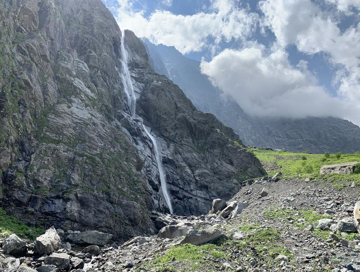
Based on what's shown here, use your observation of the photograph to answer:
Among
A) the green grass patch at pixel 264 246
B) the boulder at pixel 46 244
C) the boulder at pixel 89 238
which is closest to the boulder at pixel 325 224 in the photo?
the green grass patch at pixel 264 246

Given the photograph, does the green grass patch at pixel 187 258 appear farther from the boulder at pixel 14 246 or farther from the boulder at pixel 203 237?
the boulder at pixel 14 246

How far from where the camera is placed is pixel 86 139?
43.0 metres

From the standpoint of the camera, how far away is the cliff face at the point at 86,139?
1244 inches

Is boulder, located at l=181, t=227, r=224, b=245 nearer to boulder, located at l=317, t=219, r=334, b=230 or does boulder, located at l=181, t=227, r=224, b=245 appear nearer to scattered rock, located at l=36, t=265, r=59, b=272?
boulder, located at l=317, t=219, r=334, b=230

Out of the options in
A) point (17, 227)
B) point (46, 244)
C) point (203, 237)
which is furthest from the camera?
point (17, 227)

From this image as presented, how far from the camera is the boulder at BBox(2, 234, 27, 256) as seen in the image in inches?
661

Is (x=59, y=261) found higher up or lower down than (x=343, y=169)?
lower down

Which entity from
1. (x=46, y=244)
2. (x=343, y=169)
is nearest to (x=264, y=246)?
(x=46, y=244)

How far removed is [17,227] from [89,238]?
292 inches

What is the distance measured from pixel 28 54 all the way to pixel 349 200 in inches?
2147

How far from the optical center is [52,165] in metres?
34.6

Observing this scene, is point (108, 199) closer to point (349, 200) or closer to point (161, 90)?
point (349, 200)

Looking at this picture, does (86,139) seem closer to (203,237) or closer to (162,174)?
(162,174)

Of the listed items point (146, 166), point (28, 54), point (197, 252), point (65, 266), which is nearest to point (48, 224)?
point (65, 266)
